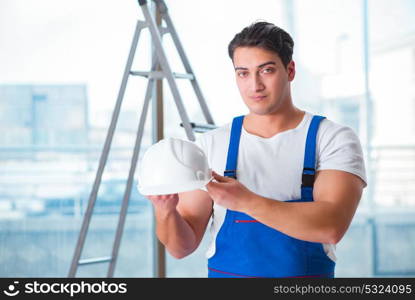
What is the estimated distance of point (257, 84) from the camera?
154 centimetres

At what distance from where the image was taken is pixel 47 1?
346 cm

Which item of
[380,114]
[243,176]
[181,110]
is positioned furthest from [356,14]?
[243,176]

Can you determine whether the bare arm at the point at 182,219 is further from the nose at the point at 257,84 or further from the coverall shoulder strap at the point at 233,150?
the nose at the point at 257,84

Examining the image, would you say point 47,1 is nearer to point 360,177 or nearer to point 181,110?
point 181,110

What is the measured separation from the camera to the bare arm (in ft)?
4.85

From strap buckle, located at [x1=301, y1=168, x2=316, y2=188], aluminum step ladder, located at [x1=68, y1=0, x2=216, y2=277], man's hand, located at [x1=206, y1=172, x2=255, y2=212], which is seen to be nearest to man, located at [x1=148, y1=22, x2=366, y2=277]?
strap buckle, located at [x1=301, y1=168, x2=316, y2=188]

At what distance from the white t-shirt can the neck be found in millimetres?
18

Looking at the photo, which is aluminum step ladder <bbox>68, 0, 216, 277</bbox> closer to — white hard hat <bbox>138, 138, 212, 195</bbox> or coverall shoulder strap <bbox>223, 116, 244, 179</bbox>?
coverall shoulder strap <bbox>223, 116, 244, 179</bbox>

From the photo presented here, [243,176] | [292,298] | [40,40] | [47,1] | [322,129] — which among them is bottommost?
[292,298]

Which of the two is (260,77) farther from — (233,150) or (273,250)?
(273,250)

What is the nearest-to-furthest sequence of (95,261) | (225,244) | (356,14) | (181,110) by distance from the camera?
(225,244), (181,110), (95,261), (356,14)

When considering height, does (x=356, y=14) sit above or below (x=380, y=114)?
above

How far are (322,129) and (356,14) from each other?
2.49 meters

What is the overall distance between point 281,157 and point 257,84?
0.21 metres
